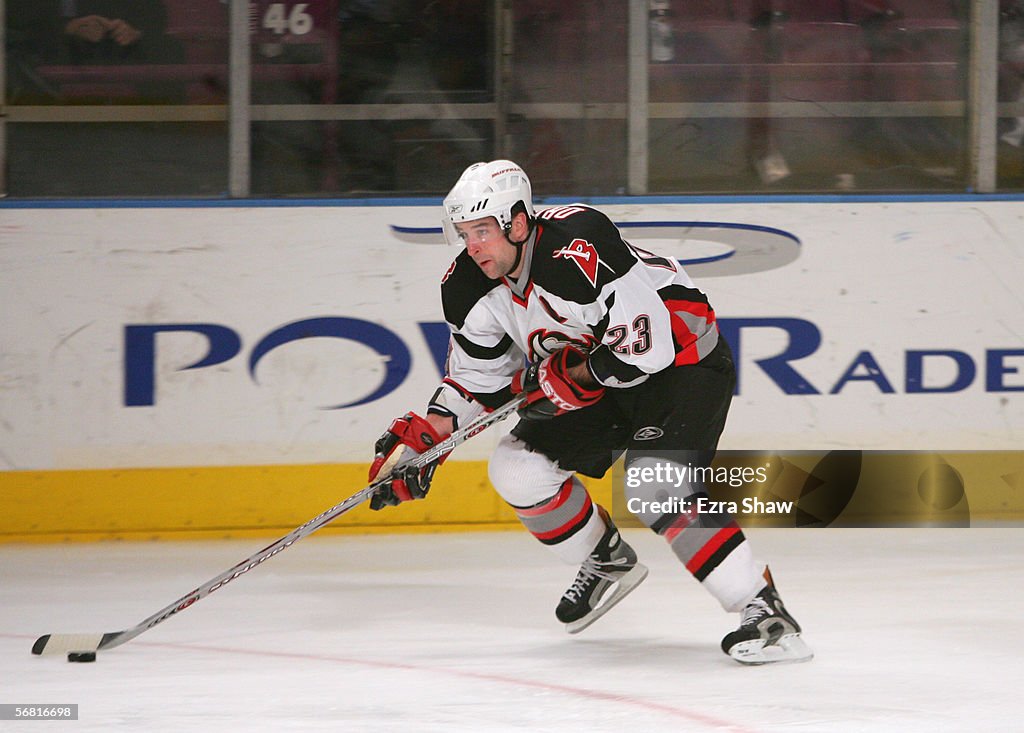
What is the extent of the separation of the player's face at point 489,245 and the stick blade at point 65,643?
3.55 feet

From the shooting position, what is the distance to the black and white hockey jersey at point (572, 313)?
285 centimetres

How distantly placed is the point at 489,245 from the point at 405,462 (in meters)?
0.51

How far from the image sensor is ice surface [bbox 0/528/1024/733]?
2.53 m

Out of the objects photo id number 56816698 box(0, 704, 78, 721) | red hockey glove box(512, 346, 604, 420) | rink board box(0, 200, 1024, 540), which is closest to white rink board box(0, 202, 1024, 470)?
rink board box(0, 200, 1024, 540)

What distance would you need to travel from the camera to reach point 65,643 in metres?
2.96

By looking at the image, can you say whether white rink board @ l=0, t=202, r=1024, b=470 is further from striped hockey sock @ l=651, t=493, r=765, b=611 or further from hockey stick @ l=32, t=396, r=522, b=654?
striped hockey sock @ l=651, t=493, r=765, b=611

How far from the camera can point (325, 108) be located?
4598 millimetres

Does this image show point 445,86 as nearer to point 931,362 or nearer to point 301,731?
point 931,362

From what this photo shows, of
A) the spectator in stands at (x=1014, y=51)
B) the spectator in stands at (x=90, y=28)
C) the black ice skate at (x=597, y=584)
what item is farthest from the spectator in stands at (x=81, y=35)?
the spectator in stands at (x=1014, y=51)

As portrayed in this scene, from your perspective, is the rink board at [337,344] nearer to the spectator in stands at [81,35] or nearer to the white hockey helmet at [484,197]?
the spectator in stands at [81,35]

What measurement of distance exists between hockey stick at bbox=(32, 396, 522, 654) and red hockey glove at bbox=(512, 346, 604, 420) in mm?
38

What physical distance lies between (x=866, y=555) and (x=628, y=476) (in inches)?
57.5

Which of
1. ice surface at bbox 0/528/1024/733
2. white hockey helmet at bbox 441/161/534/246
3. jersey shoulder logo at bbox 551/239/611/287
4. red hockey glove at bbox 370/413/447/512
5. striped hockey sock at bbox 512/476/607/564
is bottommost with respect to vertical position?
ice surface at bbox 0/528/1024/733

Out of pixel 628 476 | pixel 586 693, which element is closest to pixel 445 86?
pixel 628 476
